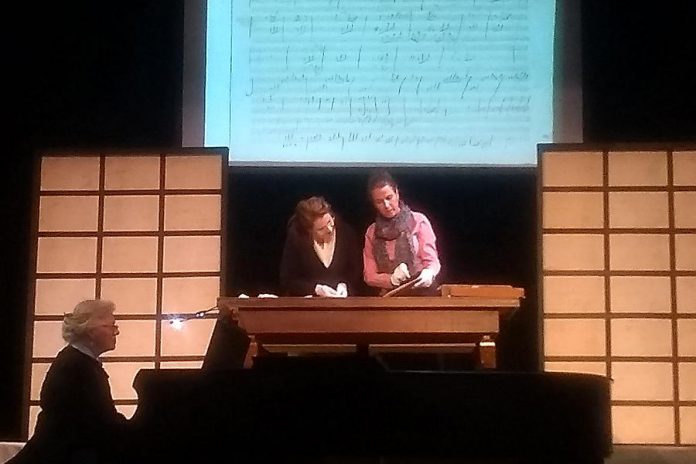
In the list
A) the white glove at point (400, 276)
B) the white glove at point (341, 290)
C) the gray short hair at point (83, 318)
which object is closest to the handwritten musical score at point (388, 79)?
the white glove at point (400, 276)

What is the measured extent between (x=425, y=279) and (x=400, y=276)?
165mm

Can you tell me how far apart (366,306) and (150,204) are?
6.45 feet

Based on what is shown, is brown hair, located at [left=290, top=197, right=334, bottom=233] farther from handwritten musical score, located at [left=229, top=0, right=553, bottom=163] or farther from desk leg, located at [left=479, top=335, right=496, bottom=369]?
desk leg, located at [left=479, top=335, right=496, bottom=369]

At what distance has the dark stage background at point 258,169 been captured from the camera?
4.84 m

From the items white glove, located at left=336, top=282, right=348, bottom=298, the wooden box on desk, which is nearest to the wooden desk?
the wooden box on desk

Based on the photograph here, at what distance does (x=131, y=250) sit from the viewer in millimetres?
4730

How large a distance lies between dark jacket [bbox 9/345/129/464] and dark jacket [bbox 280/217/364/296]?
1166 millimetres

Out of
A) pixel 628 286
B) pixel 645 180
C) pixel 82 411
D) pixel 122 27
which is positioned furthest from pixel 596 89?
pixel 82 411

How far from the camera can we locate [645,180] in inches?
182

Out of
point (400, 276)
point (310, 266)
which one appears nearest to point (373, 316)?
point (400, 276)

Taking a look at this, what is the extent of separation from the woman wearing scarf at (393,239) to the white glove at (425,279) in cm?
14

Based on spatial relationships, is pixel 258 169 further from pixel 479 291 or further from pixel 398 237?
pixel 479 291

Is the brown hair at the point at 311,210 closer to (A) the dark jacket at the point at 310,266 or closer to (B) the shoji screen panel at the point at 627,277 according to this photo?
(A) the dark jacket at the point at 310,266

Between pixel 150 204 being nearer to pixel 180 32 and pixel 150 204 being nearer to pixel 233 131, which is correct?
pixel 233 131
